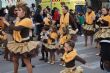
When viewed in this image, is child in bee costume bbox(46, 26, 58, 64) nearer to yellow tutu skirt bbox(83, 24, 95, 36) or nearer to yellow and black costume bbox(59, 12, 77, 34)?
yellow and black costume bbox(59, 12, 77, 34)

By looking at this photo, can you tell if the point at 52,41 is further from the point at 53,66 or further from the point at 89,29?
the point at 89,29

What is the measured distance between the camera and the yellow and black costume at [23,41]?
7.97 m

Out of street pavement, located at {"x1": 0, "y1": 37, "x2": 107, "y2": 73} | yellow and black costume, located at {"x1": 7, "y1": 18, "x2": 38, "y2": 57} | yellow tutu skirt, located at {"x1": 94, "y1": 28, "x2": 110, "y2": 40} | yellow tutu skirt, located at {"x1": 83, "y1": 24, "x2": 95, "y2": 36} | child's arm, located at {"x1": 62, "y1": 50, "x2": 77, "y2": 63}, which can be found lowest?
street pavement, located at {"x1": 0, "y1": 37, "x2": 107, "y2": 73}

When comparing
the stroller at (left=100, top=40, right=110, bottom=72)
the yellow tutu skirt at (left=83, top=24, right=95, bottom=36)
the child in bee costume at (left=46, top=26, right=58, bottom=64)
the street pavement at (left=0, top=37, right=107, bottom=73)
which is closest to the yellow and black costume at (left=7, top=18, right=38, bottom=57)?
the stroller at (left=100, top=40, right=110, bottom=72)

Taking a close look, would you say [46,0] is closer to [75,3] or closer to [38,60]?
[75,3]

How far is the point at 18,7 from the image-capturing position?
318 inches

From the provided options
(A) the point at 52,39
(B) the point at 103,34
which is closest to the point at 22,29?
(A) the point at 52,39

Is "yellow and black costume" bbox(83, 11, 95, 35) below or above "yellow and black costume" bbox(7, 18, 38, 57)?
below

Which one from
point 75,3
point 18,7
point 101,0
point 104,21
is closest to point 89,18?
point 104,21

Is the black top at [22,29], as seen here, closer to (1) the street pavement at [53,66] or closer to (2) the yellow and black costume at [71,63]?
Answer: (2) the yellow and black costume at [71,63]

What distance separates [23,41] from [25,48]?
19 centimetres

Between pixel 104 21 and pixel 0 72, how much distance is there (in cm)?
392

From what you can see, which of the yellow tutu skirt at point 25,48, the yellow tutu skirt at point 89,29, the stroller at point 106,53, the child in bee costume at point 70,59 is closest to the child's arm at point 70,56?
the child in bee costume at point 70,59

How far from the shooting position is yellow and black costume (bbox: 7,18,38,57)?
26.1 feet
